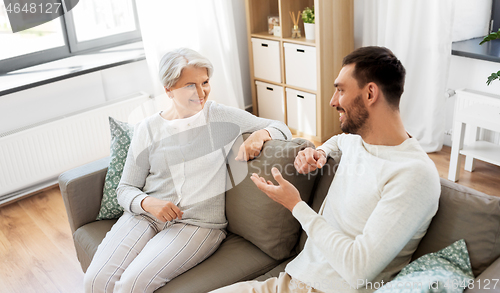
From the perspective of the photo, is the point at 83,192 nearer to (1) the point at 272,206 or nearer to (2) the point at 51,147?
(1) the point at 272,206

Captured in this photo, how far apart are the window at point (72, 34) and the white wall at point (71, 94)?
0.35 meters

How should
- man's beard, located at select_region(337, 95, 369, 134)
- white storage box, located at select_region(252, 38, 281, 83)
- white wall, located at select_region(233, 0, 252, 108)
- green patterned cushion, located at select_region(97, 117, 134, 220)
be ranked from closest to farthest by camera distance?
man's beard, located at select_region(337, 95, 369, 134), green patterned cushion, located at select_region(97, 117, 134, 220), white storage box, located at select_region(252, 38, 281, 83), white wall, located at select_region(233, 0, 252, 108)

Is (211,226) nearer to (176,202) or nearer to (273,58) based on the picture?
(176,202)

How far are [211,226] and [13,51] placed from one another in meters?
2.30

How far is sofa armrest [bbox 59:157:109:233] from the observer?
1.95 m

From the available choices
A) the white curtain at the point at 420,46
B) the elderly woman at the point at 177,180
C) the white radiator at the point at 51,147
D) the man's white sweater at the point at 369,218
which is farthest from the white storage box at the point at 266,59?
the man's white sweater at the point at 369,218

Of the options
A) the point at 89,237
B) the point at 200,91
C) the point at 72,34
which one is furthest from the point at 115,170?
the point at 72,34

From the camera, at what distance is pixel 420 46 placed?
3.10 meters

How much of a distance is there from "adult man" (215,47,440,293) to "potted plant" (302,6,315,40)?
6.70 ft

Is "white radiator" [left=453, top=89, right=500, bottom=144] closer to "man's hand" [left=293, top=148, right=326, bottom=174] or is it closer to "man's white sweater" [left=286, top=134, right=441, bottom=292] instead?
"man's hand" [left=293, top=148, right=326, bottom=174]

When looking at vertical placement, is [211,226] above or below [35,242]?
above

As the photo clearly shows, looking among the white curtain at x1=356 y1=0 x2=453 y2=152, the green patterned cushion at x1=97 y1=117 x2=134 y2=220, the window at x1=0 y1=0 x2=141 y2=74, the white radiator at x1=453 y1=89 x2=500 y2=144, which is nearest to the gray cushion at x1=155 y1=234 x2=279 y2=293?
the green patterned cushion at x1=97 y1=117 x2=134 y2=220

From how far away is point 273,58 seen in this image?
363 centimetres

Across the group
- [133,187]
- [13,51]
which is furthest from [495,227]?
[13,51]
